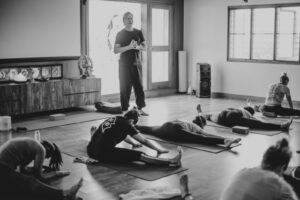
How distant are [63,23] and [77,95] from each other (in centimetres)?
132

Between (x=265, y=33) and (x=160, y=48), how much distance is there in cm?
237

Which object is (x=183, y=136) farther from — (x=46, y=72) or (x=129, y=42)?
(x=46, y=72)

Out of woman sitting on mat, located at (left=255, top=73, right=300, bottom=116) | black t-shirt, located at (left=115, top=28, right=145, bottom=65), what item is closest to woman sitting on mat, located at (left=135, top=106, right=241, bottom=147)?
woman sitting on mat, located at (left=255, top=73, right=300, bottom=116)

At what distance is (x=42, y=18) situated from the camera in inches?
309

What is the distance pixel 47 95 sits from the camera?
764cm

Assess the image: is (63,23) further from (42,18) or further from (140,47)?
(140,47)

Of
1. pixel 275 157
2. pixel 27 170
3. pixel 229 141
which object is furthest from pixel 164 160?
pixel 275 157

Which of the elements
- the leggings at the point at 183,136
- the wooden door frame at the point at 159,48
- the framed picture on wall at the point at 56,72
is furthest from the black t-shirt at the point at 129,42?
the leggings at the point at 183,136

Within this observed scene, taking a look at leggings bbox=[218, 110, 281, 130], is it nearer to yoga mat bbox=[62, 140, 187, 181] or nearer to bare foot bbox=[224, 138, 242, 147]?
bare foot bbox=[224, 138, 242, 147]

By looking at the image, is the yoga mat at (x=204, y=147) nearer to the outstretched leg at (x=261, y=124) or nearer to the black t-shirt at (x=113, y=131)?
the outstretched leg at (x=261, y=124)

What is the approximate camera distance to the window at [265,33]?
8.95 m

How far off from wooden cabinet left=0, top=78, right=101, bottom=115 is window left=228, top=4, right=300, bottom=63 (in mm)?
3362

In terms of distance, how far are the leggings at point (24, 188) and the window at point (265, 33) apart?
6745 millimetres

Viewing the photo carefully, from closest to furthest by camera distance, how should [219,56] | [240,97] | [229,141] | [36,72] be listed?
[229,141] < [36,72] < [240,97] < [219,56]
